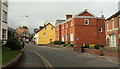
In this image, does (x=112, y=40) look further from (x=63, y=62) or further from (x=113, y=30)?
(x=63, y=62)

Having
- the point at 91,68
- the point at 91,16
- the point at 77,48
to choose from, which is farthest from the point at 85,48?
the point at 91,68

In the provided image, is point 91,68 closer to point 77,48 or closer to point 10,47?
point 10,47

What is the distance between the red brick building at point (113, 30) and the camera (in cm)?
2856

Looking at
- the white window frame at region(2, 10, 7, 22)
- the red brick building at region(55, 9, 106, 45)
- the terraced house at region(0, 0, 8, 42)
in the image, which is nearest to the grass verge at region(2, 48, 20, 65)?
the terraced house at region(0, 0, 8, 42)

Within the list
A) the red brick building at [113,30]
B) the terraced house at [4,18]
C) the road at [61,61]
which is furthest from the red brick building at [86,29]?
the road at [61,61]

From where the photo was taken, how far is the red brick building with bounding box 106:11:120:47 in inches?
1125

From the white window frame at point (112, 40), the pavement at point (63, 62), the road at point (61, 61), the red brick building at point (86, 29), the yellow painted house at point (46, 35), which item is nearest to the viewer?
the pavement at point (63, 62)

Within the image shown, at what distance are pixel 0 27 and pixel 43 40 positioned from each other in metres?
49.8

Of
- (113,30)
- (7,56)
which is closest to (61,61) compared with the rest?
(7,56)

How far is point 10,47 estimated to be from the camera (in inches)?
1041

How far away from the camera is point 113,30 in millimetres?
30281

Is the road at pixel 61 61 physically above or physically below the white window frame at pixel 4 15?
below

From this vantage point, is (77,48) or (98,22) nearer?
(77,48)

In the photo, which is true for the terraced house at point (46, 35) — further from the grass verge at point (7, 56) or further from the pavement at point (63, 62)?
the grass verge at point (7, 56)
